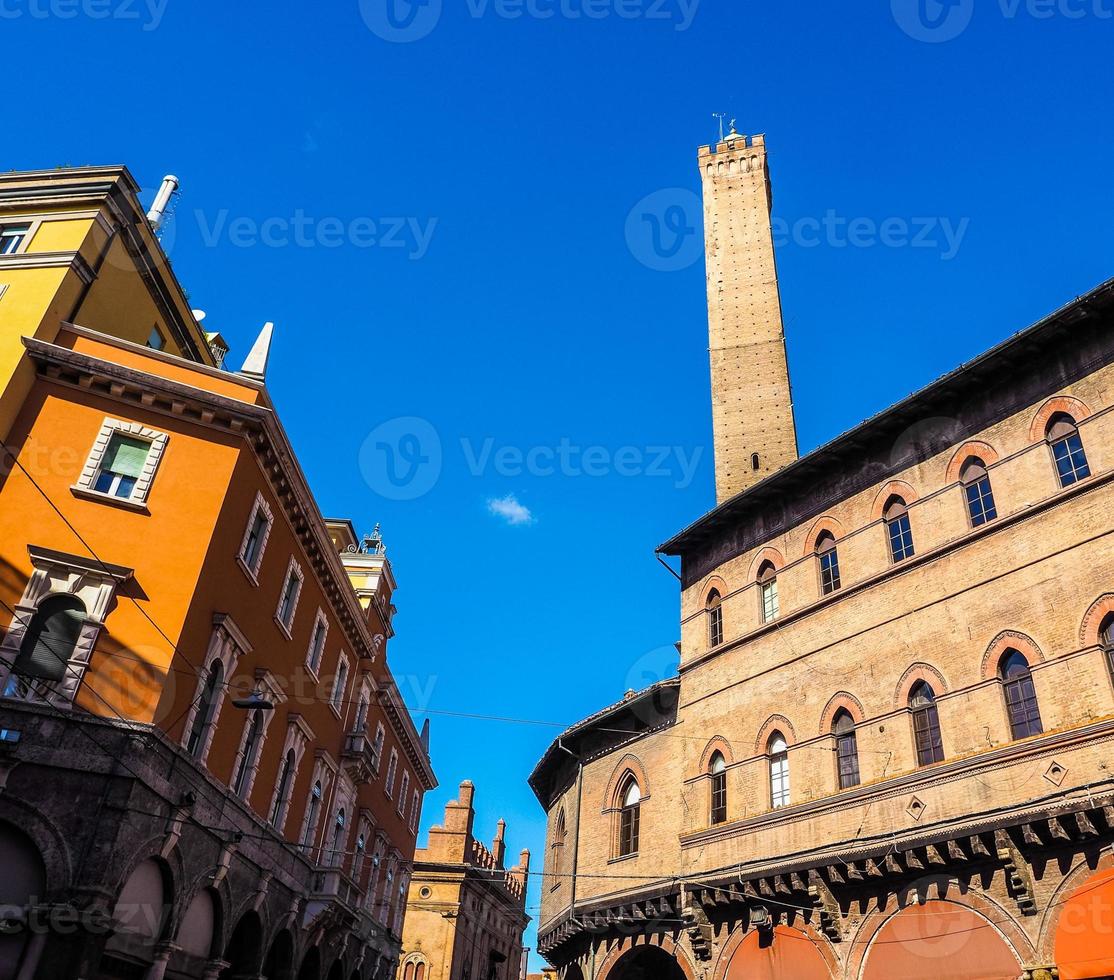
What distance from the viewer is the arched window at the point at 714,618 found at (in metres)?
24.8

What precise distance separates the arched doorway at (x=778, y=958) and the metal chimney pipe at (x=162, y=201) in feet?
78.4

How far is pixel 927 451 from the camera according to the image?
20.6 meters

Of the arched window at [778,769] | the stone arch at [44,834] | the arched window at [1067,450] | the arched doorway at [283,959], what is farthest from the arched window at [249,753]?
the arched window at [1067,450]

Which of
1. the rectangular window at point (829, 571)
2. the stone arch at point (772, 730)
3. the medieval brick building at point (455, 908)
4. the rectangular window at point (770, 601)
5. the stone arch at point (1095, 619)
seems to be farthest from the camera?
the medieval brick building at point (455, 908)

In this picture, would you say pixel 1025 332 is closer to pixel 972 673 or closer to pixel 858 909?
pixel 972 673

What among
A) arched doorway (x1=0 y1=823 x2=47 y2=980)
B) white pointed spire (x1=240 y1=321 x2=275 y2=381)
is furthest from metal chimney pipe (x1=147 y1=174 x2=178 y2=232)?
arched doorway (x1=0 y1=823 x2=47 y2=980)

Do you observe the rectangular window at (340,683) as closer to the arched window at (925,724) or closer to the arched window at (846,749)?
the arched window at (846,749)

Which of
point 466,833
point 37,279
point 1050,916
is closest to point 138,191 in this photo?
point 37,279

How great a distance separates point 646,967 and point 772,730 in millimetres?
8901

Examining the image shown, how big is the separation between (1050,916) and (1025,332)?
1085cm

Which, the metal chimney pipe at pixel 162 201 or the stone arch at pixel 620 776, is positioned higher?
the metal chimney pipe at pixel 162 201

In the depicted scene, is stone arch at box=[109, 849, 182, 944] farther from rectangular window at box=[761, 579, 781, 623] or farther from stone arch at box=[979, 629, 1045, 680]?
stone arch at box=[979, 629, 1045, 680]

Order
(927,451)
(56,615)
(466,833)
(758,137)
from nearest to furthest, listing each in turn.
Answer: (56,615), (927,451), (758,137), (466,833)

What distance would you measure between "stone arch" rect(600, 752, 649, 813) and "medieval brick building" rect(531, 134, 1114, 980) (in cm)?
7
